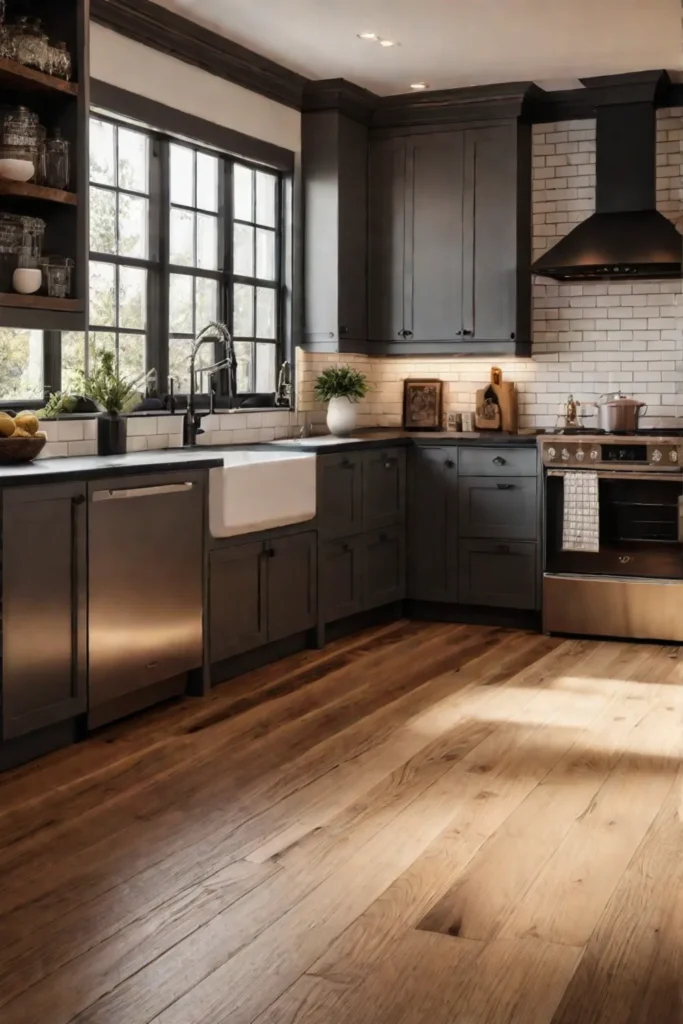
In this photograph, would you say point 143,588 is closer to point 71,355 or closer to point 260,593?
point 260,593

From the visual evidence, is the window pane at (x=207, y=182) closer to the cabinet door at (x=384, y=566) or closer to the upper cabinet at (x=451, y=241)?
the upper cabinet at (x=451, y=241)

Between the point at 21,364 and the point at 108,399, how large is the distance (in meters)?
0.36

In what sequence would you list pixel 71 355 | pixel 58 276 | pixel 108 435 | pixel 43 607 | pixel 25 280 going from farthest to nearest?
pixel 71 355 < pixel 108 435 < pixel 58 276 < pixel 25 280 < pixel 43 607

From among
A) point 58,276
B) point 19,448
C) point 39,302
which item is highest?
point 58,276

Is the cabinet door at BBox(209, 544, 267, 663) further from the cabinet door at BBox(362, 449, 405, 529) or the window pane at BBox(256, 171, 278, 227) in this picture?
the window pane at BBox(256, 171, 278, 227)

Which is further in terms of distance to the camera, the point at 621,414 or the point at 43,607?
the point at 621,414

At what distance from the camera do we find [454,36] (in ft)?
18.6

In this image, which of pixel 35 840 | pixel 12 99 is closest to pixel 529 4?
pixel 12 99

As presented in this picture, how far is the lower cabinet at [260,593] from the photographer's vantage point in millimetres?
4891

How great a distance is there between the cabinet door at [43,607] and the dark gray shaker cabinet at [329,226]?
2974 mm

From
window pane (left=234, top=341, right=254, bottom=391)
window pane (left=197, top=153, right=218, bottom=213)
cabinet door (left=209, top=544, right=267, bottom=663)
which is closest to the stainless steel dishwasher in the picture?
cabinet door (left=209, top=544, right=267, bottom=663)

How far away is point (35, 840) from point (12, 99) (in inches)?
104

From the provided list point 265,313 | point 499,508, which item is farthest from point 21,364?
point 499,508

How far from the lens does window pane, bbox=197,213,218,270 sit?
19.5 ft
